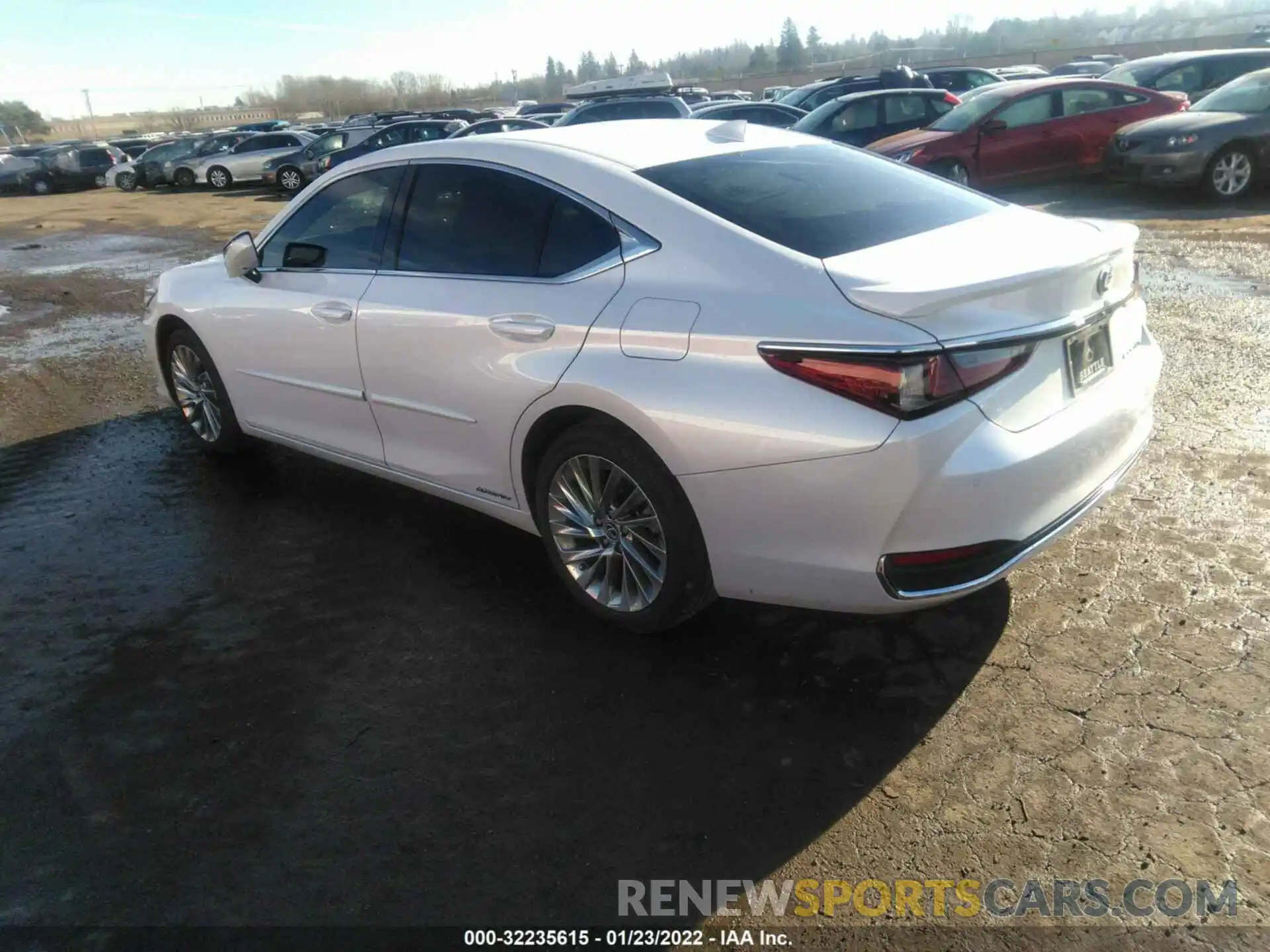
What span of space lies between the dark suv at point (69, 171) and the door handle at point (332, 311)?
33.1m

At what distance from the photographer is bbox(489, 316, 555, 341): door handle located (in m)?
3.33

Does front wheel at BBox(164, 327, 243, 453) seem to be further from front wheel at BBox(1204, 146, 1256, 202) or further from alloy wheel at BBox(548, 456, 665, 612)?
front wheel at BBox(1204, 146, 1256, 202)

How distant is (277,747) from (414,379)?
1.51 metres

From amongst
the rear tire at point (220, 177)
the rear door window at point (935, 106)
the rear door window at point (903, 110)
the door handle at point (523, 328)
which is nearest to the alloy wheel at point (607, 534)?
the door handle at point (523, 328)

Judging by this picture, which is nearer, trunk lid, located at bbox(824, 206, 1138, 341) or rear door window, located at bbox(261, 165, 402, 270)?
trunk lid, located at bbox(824, 206, 1138, 341)

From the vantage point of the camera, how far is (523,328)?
134 inches

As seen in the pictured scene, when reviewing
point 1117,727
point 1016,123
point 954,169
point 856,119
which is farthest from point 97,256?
point 1117,727

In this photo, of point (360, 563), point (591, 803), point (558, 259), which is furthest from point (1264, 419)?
point (360, 563)

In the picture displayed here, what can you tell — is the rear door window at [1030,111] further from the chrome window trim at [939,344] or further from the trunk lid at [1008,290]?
the chrome window trim at [939,344]

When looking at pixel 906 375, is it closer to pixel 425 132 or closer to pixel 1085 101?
pixel 1085 101

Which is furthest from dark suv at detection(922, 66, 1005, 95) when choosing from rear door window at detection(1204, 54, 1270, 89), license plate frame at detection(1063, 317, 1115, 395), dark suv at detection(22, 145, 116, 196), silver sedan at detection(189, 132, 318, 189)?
dark suv at detection(22, 145, 116, 196)

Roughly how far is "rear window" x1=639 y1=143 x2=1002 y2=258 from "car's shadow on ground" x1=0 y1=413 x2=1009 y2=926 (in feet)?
4.44

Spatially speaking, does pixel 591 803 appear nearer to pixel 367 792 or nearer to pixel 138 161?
pixel 367 792

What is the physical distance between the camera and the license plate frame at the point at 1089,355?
2877mm
